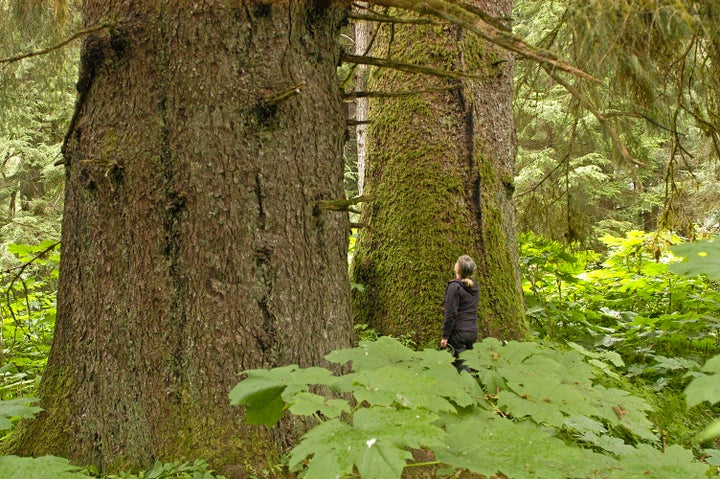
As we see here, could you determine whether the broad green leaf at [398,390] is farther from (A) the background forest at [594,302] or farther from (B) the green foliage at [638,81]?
(B) the green foliage at [638,81]

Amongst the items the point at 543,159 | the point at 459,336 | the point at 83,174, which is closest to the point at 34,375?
the point at 83,174

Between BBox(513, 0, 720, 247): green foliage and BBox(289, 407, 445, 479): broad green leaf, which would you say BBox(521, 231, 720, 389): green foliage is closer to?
BBox(513, 0, 720, 247): green foliage

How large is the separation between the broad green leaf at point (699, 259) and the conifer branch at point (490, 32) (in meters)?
0.95

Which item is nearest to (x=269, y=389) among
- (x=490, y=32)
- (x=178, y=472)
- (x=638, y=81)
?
(x=178, y=472)

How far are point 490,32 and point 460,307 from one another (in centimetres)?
244

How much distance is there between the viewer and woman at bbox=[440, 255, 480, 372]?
13.0 feet

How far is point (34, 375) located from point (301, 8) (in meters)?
3.41

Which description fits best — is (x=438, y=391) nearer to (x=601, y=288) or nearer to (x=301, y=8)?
(x=301, y=8)

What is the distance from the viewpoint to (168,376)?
2178 millimetres

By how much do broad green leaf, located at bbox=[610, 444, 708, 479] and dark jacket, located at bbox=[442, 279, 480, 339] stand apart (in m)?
2.36

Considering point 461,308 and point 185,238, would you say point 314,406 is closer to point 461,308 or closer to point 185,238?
point 185,238

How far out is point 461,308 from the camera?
4051 mm

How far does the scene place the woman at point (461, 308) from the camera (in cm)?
398

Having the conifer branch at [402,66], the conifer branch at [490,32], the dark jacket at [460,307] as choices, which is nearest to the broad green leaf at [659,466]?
the conifer branch at [490,32]
